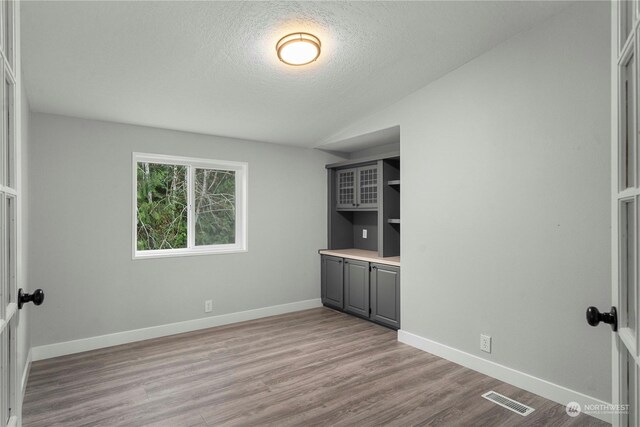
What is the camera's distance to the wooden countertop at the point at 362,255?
4.06 metres

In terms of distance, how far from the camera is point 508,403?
8.14 ft

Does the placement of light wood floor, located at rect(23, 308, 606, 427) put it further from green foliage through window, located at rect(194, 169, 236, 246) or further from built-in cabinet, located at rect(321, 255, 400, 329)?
green foliage through window, located at rect(194, 169, 236, 246)

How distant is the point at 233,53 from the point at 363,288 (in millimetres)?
2930

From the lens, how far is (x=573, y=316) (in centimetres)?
244

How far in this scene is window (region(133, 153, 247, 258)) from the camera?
391 cm

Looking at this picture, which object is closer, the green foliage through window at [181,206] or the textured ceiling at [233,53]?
the textured ceiling at [233,53]

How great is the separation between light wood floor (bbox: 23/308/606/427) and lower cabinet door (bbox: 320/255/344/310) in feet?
3.22

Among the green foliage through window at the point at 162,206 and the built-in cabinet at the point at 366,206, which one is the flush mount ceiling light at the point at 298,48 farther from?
the green foliage through window at the point at 162,206

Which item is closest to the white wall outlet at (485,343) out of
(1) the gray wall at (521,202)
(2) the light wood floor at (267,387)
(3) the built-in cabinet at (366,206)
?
(1) the gray wall at (521,202)

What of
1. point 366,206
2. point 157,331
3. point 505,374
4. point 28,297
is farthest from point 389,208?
point 28,297

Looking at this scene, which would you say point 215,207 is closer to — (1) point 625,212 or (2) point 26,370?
(2) point 26,370

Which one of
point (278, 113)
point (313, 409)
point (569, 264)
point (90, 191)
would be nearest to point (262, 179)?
point (278, 113)

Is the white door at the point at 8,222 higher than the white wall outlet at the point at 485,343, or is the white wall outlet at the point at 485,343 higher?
the white door at the point at 8,222

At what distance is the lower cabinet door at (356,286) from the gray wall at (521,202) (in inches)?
30.4
